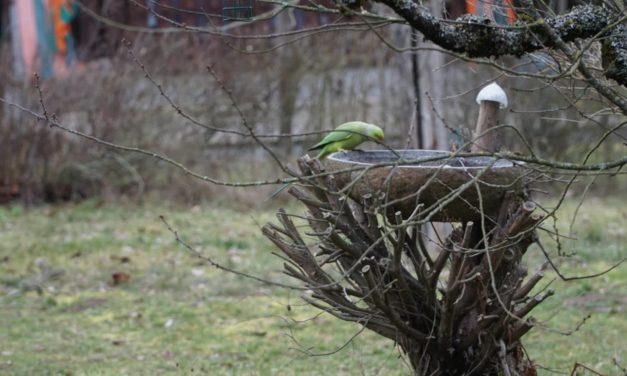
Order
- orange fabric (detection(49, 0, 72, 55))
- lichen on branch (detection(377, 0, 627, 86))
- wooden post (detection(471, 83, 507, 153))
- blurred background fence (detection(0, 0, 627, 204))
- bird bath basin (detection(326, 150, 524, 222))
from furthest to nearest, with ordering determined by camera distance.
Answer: orange fabric (detection(49, 0, 72, 55))
blurred background fence (detection(0, 0, 627, 204))
wooden post (detection(471, 83, 507, 153))
bird bath basin (detection(326, 150, 524, 222))
lichen on branch (detection(377, 0, 627, 86))

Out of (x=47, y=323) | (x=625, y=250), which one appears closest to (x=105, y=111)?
(x=47, y=323)

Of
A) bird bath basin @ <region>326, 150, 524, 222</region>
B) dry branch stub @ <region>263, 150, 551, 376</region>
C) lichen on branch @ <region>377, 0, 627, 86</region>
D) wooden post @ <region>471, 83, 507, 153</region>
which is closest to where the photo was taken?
lichen on branch @ <region>377, 0, 627, 86</region>

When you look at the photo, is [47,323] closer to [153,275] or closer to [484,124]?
[153,275]

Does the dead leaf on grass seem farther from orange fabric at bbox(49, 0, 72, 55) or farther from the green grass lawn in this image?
orange fabric at bbox(49, 0, 72, 55)

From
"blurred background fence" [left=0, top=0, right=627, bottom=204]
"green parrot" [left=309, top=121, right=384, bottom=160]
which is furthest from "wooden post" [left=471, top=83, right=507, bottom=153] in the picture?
"blurred background fence" [left=0, top=0, right=627, bottom=204]

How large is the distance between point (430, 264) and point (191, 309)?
393 cm

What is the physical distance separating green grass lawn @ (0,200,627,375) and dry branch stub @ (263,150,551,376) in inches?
12.0

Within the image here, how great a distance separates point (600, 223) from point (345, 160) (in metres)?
8.12

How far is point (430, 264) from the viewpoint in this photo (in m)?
4.66

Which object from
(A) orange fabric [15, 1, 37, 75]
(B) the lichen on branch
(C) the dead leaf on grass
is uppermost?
(B) the lichen on branch

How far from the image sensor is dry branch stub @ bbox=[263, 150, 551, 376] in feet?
14.2

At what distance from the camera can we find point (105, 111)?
44.1 feet

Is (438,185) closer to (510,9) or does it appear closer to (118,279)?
(510,9)

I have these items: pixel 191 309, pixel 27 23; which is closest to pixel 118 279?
pixel 191 309
